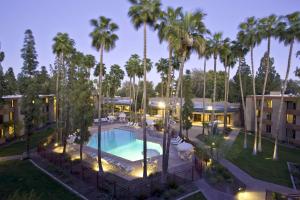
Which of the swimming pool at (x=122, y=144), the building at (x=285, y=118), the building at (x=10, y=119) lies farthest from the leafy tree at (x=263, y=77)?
the building at (x=10, y=119)

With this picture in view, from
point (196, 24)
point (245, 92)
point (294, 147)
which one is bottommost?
point (294, 147)

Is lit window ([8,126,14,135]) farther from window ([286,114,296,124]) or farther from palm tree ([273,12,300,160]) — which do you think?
window ([286,114,296,124])

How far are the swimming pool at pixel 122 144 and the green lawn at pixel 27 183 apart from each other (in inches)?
467

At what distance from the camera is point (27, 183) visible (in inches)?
773

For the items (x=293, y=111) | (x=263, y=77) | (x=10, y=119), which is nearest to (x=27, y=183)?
(x=10, y=119)

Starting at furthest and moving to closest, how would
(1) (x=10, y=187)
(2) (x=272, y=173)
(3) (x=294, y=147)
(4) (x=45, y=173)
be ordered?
(3) (x=294, y=147) < (2) (x=272, y=173) < (4) (x=45, y=173) < (1) (x=10, y=187)

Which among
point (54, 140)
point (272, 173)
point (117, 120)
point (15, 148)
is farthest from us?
point (117, 120)

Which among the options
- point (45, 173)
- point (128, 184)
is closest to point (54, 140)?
point (45, 173)

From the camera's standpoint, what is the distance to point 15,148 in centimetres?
3112

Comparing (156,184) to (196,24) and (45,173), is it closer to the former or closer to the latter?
(45,173)

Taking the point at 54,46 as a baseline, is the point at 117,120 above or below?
below

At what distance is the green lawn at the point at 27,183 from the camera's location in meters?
17.7

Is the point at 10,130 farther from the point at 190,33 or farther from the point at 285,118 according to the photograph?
the point at 285,118

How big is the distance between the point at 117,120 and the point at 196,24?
40701 millimetres
